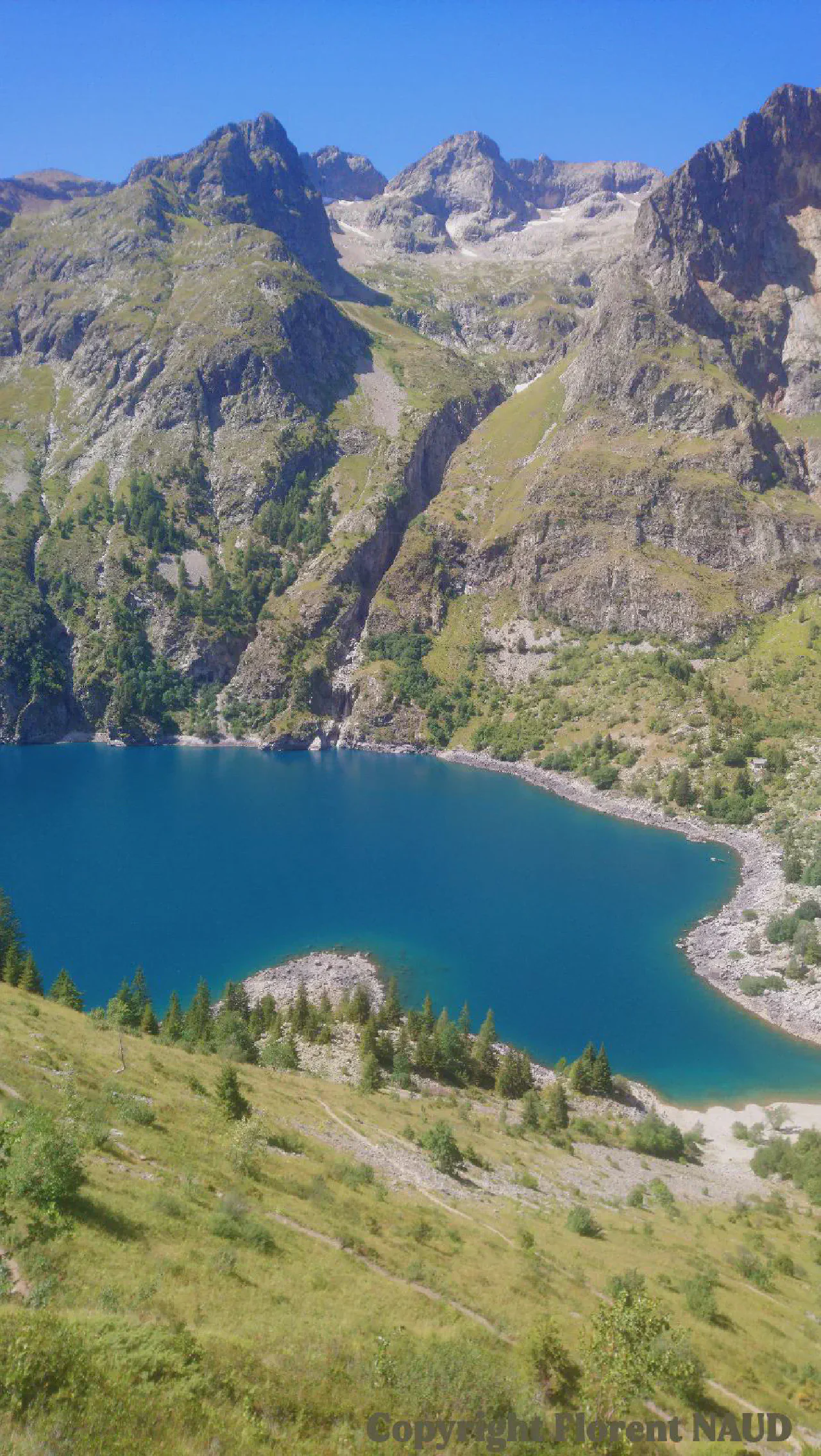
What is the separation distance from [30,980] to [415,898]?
4883 centimetres

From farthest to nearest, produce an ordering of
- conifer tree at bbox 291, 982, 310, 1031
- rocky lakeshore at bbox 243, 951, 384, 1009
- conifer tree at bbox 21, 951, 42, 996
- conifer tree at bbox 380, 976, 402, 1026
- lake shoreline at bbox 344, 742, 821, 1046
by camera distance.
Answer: lake shoreline at bbox 344, 742, 821, 1046, rocky lakeshore at bbox 243, 951, 384, 1009, conifer tree at bbox 380, 976, 402, 1026, conifer tree at bbox 291, 982, 310, 1031, conifer tree at bbox 21, 951, 42, 996

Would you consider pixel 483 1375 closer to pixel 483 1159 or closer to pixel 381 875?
pixel 483 1159

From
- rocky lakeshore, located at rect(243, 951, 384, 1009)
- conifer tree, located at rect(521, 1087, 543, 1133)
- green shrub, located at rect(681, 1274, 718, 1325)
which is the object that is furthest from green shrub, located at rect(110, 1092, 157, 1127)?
rocky lakeshore, located at rect(243, 951, 384, 1009)

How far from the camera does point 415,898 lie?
3565 inches

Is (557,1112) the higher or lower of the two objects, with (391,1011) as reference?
higher

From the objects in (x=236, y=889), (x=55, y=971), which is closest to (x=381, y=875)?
(x=236, y=889)

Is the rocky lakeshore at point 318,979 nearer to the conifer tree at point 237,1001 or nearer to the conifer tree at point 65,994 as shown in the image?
the conifer tree at point 237,1001

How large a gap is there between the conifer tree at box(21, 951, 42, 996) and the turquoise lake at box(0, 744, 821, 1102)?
39.3 feet

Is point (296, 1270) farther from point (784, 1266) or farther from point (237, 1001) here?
point (237, 1001)

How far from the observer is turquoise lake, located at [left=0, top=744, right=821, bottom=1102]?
212 ft

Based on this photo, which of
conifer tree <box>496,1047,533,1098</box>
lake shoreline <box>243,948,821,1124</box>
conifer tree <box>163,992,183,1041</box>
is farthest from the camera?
conifer tree <box>496,1047,533,1098</box>

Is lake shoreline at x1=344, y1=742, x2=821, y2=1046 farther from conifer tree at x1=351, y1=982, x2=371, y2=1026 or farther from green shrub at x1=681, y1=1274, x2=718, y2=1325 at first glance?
green shrub at x1=681, y1=1274, x2=718, y2=1325

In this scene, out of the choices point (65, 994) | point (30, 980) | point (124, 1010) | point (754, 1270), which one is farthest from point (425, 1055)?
point (30, 980)

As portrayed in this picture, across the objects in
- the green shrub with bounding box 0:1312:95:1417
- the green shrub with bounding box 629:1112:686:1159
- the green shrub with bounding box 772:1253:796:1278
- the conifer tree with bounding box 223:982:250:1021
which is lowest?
the conifer tree with bounding box 223:982:250:1021
